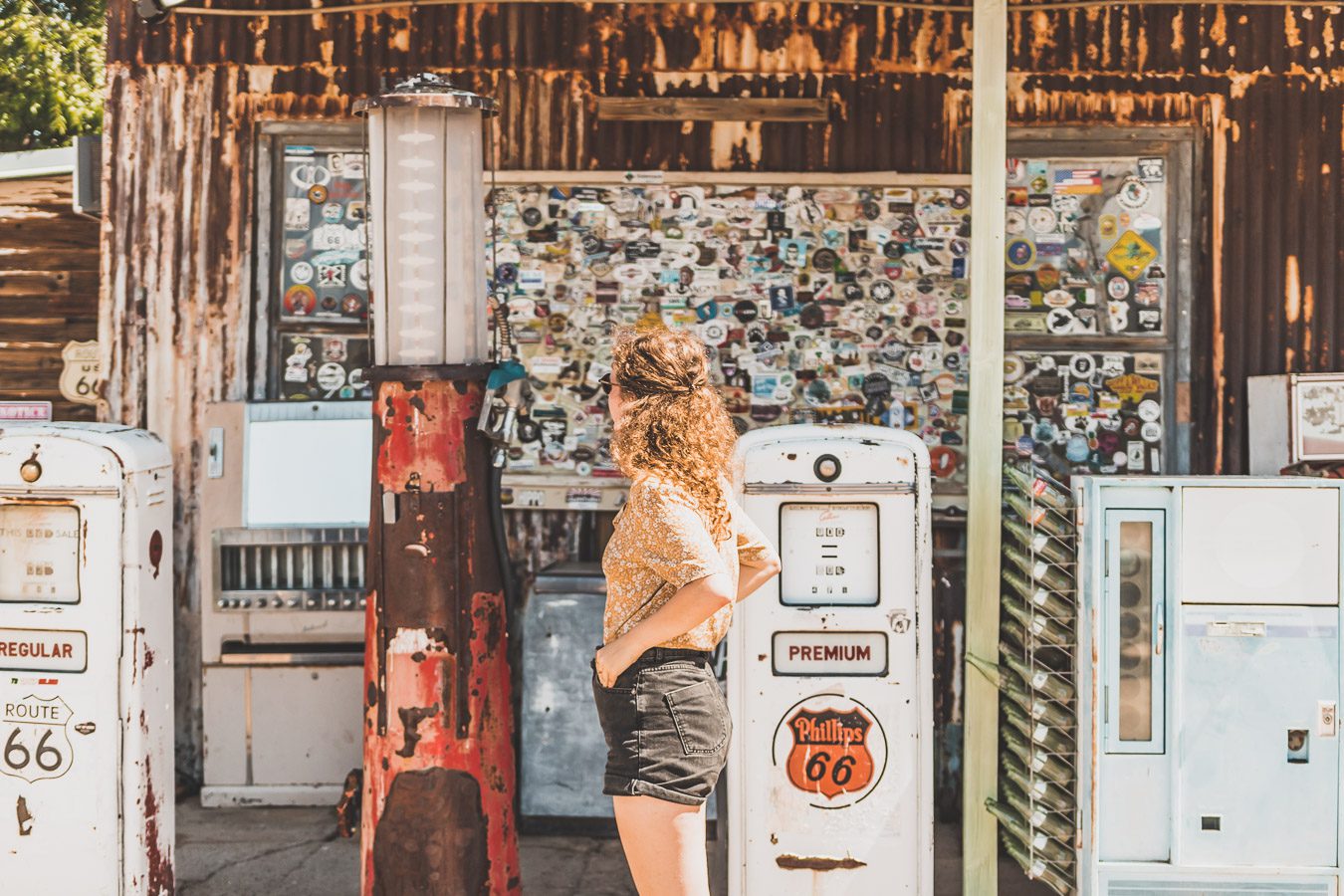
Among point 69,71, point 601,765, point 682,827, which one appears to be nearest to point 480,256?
point 682,827

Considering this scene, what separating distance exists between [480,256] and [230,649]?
260 cm

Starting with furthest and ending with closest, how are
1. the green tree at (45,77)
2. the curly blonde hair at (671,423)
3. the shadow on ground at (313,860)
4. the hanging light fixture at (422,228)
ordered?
the green tree at (45,77) → the shadow on ground at (313,860) → the hanging light fixture at (422,228) → the curly blonde hair at (671,423)

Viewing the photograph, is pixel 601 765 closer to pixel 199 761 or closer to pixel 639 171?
pixel 199 761

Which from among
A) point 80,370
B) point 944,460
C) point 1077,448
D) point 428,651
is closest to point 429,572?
point 428,651

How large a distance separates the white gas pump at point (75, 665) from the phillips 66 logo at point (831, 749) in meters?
2.16

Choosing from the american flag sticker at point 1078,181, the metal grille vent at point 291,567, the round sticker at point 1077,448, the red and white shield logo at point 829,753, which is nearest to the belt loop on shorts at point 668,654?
the red and white shield logo at point 829,753

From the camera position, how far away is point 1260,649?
420 centimetres

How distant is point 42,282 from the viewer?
22.3 feet

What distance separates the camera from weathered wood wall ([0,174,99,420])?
22.2ft

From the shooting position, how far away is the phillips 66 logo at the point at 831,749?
4172 mm

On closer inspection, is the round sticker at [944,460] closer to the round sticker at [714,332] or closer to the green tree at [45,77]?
the round sticker at [714,332]

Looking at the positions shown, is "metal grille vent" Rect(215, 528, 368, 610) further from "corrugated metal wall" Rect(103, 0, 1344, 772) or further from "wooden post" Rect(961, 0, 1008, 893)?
"wooden post" Rect(961, 0, 1008, 893)

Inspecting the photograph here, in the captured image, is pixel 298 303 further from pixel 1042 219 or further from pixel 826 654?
pixel 1042 219

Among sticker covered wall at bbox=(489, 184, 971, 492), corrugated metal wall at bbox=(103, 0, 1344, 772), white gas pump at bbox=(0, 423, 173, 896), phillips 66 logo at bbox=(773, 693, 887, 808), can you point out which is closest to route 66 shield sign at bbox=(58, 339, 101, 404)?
corrugated metal wall at bbox=(103, 0, 1344, 772)
